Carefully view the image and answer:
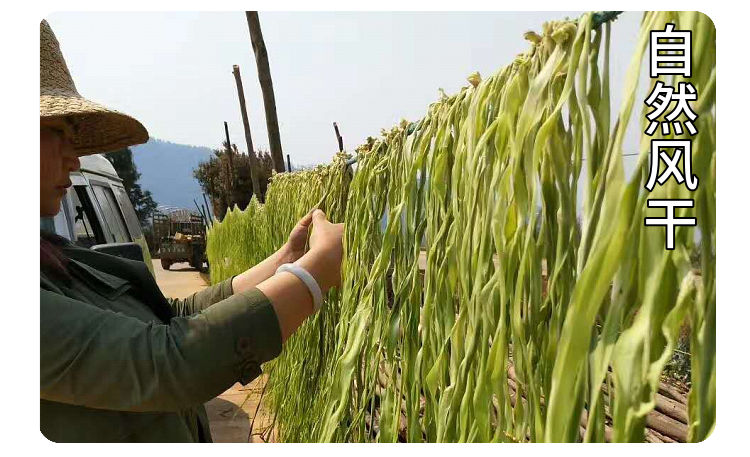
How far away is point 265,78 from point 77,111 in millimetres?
4167

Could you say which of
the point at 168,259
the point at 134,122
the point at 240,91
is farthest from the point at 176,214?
the point at 134,122

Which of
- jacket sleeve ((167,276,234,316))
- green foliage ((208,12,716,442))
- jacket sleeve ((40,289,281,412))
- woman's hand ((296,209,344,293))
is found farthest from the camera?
jacket sleeve ((167,276,234,316))

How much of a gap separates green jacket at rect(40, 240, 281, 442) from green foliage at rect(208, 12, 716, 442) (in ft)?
0.84

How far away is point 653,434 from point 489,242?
5.07 ft

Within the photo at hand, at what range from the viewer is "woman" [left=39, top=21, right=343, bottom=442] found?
2.58 feet

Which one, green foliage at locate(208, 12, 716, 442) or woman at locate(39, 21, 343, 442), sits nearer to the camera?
green foliage at locate(208, 12, 716, 442)

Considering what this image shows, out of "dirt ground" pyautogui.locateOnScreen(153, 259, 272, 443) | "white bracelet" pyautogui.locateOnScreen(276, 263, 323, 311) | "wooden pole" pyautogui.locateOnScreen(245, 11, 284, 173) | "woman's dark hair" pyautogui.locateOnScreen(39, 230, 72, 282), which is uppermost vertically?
"wooden pole" pyautogui.locateOnScreen(245, 11, 284, 173)

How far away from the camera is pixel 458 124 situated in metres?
0.83

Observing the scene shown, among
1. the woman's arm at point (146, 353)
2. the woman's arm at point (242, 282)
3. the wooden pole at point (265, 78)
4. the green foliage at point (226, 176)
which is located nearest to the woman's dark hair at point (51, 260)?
the woman's arm at point (146, 353)

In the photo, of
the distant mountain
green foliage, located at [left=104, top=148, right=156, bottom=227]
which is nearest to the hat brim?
green foliage, located at [left=104, top=148, right=156, bottom=227]

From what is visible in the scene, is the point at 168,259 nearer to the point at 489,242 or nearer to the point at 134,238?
the point at 134,238

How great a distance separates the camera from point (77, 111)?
965 mm

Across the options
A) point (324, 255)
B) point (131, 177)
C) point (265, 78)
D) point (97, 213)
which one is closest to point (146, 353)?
point (324, 255)

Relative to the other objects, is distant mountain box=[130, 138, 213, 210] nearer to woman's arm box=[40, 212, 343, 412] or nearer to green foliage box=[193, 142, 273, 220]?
green foliage box=[193, 142, 273, 220]
